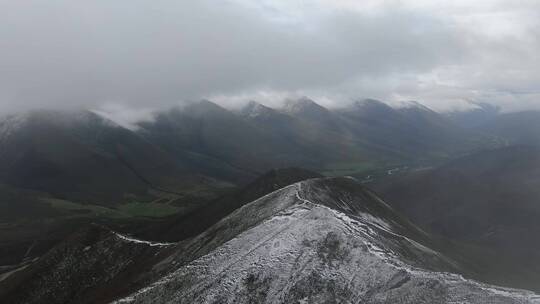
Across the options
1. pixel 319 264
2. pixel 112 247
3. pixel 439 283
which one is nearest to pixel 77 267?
pixel 112 247

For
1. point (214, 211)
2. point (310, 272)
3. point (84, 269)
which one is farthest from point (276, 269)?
point (214, 211)

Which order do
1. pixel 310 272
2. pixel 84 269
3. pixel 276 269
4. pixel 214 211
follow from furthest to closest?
pixel 214 211 < pixel 84 269 < pixel 276 269 < pixel 310 272

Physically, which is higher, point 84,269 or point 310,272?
point 310,272

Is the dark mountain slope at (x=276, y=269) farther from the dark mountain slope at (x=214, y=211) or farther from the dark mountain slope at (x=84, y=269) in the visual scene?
the dark mountain slope at (x=214, y=211)

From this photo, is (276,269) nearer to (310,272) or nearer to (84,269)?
(310,272)

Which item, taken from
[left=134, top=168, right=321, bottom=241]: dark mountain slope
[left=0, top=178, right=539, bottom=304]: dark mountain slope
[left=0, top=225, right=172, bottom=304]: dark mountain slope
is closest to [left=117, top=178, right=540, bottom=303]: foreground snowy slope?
Answer: [left=0, top=178, right=539, bottom=304]: dark mountain slope

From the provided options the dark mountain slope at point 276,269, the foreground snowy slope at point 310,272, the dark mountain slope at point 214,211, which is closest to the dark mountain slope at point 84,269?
the dark mountain slope at point 276,269

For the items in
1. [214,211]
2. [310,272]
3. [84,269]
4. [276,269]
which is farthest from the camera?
[214,211]

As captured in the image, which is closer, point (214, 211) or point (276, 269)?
point (276, 269)
